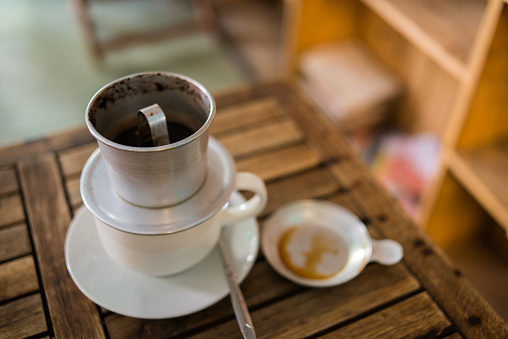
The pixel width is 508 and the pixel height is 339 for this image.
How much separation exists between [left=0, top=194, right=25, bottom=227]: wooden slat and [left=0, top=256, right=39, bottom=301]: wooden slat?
8 cm

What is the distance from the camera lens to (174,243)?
0.56 m

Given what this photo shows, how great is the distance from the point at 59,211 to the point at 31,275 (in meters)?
0.11

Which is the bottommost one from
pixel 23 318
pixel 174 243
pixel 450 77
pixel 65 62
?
pixel 65 62

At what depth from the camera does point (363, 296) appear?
0.64 metres

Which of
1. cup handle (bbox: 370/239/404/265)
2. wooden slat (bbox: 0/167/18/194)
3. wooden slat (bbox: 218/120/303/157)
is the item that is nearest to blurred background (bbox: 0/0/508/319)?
wooden slat (bbox: 0/167/18/194)

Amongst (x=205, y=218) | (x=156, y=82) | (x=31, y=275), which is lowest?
(x=31, y=275)

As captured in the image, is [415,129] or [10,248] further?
[415,129]

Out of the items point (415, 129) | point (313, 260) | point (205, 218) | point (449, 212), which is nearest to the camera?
point (205, 218)

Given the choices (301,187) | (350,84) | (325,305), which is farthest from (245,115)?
(350,84)

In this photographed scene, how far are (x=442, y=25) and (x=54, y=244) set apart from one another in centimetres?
98

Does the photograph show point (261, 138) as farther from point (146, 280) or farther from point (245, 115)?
point (146, 280)

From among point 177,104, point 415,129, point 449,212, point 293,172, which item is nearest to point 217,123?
point 293,172

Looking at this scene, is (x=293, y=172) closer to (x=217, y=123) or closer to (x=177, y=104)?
(x=217, y=123)

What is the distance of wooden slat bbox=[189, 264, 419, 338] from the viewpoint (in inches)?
23.5
